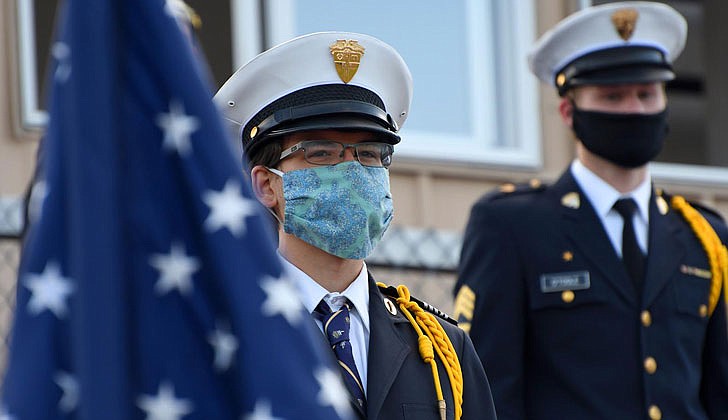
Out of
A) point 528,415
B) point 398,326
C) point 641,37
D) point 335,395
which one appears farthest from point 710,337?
point 335,395

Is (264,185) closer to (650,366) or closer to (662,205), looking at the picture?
(650,366)

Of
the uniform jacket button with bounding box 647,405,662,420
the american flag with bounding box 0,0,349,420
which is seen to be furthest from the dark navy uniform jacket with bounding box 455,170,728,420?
the american flag with bounding box 0,0,349,420

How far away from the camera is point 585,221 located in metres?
5.98

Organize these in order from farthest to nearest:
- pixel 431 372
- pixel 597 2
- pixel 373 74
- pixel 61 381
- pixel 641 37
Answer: pixel 597 2, pixel 641 37, pixel 373 74, pixel 431 372, pixel 61 381

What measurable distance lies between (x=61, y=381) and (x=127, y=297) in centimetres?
14

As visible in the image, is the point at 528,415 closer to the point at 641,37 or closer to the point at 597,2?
the point at 641,37

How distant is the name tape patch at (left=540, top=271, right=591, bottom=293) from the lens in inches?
229

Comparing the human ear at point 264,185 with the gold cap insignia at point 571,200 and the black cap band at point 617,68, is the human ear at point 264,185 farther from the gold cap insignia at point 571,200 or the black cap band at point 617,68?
the black cap band at point 617,68

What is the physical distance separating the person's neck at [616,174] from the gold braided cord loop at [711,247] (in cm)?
23

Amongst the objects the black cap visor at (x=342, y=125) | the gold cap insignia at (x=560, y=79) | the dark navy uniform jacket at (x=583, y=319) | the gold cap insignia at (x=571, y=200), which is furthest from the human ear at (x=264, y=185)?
the gold cap insignia at (x=560, y=79)

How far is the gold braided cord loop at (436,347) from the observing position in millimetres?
4207

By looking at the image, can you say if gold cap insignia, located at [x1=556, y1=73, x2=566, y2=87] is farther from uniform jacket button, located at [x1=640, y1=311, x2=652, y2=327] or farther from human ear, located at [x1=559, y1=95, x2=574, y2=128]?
uniform jacket button, located at [x1=640, y1=311, x2=652, y2=327]

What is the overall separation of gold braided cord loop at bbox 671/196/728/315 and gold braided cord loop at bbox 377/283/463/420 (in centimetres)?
179

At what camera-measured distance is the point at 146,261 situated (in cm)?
250
